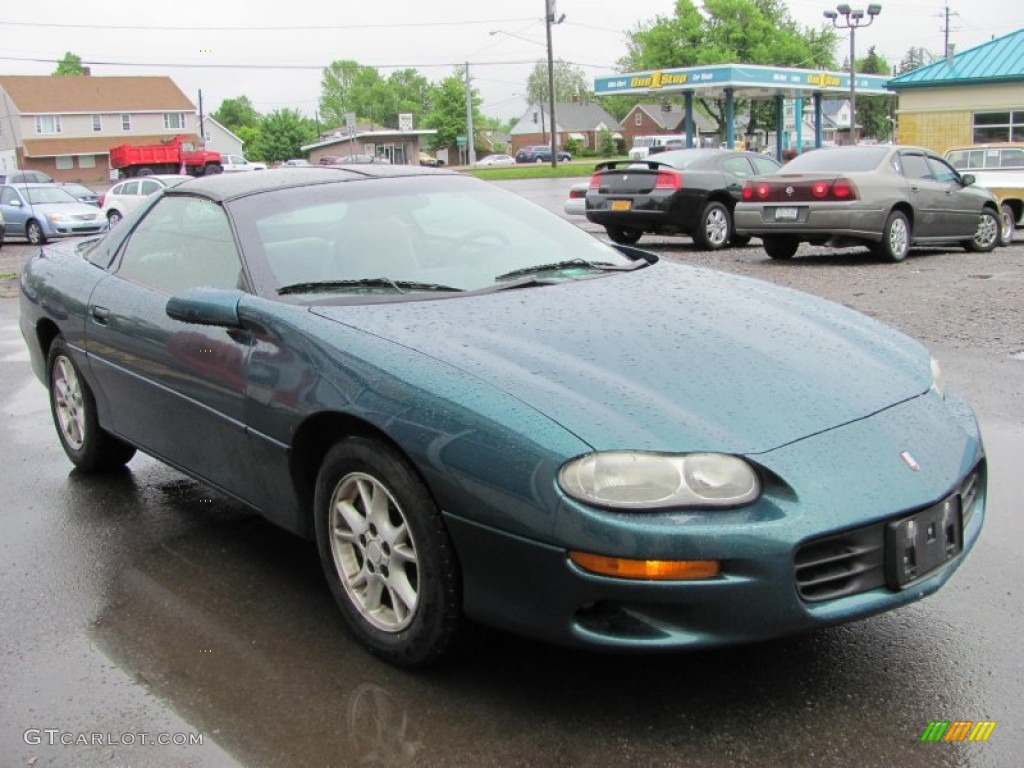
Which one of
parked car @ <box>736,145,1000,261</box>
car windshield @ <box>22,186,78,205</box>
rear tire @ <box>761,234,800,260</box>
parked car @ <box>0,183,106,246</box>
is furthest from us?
car windshield @ <box>22,186,78,205</box>

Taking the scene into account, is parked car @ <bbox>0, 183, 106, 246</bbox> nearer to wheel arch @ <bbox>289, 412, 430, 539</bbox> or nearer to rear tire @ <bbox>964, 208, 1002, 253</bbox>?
rear tire @ <bbox>964, 208, 1002, 253</bbox>

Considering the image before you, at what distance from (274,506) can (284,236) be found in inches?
38.7

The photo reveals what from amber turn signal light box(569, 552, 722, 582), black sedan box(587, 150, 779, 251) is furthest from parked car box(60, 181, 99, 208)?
amber turn signal light box(569, 552, 722, 582)

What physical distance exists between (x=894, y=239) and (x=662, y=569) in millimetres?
11172

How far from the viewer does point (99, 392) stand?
4.55m

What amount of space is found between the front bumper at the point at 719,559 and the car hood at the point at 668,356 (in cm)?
16

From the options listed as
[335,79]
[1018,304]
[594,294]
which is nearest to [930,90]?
[1018,304]

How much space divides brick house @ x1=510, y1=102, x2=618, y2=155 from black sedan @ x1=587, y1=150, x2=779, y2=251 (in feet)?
320

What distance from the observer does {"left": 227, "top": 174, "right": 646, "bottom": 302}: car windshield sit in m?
3.61

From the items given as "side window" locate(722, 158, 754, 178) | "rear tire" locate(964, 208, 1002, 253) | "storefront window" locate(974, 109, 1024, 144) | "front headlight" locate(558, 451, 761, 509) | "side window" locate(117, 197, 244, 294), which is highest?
"storefront window" locate(974, 109, 1024, 144)

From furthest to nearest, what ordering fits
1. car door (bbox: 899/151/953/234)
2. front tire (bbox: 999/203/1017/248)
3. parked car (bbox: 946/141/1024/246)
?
parked car (bbox: 946/141/1024/246)
front tire (bbox: 999/203/1017/248)
car door (bbox: 899/151/953/234)

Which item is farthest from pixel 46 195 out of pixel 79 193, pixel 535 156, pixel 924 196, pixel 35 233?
pixel 535 156

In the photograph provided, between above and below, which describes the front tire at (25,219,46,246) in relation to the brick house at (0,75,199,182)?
below

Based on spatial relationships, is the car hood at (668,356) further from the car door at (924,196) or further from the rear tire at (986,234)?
the rear tire at (986,234)
